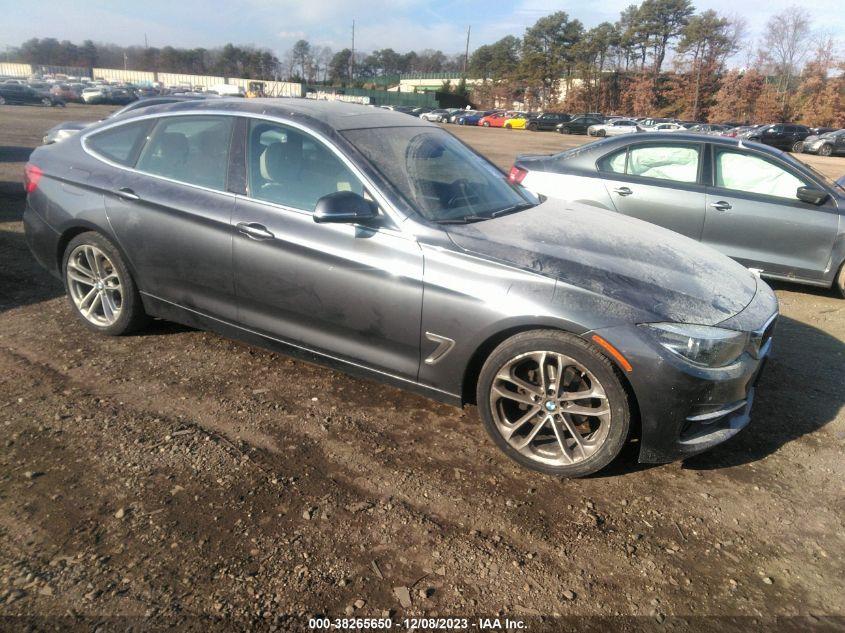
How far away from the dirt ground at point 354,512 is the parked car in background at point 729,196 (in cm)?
258

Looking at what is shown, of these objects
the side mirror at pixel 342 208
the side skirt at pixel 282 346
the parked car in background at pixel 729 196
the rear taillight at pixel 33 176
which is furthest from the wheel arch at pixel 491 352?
the parked car in background at pixel 729 196

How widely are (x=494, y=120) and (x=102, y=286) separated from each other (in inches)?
2179

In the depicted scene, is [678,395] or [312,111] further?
[312,111]

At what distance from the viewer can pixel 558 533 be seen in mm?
2717

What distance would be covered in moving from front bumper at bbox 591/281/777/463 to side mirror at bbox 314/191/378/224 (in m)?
1.35

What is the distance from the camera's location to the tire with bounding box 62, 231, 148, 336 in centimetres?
423

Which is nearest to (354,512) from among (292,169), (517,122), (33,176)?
(292,169)

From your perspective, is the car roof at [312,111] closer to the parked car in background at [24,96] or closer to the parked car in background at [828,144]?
the parked car in background at [828,144]

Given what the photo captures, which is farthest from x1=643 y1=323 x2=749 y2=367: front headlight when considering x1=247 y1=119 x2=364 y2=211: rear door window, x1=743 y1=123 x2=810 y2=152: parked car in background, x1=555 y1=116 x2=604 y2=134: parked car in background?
x1=555 y1=116 x2=604 y2=134: parked car in background

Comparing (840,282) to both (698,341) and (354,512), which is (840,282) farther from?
(354,512)

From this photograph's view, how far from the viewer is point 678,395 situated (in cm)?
284

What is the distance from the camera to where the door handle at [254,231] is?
3.59 metres

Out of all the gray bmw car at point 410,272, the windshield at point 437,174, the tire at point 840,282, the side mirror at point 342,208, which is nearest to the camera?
the gray bmw car at point 410,272

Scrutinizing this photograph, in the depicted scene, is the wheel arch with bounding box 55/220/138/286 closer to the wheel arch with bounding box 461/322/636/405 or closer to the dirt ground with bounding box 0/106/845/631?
the dirt ground with bounding box 0/106/845/631
